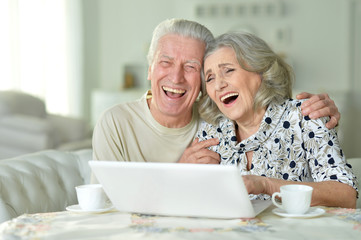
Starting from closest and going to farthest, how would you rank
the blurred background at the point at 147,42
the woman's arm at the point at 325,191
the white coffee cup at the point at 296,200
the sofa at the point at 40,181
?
the white coffee cup at the point at 296,200, the woman's arm at the point at 325,191, the sofa at the point at 40,181, the blurred background at the point at 147,42

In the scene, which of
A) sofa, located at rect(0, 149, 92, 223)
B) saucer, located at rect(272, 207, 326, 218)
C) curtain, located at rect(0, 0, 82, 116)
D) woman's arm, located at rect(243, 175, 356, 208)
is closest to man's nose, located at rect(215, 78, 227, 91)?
woman's arm, located at rect(243, 175, 356, 208)

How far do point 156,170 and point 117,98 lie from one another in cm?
564

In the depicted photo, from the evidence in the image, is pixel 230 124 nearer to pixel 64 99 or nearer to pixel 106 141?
pixel 106 141

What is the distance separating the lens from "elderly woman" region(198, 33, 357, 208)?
5.46 ft

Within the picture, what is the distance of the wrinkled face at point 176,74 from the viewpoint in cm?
192

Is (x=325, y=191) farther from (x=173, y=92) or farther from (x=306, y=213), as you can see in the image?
(x=173, y=92)

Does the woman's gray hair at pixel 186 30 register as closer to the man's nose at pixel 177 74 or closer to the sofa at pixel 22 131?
the man's nose at pixel 177 74

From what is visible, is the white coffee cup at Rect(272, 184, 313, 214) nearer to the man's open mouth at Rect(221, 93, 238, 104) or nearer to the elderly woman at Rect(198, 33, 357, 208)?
the elderly woman at Rect(198, 33, 357, 208)

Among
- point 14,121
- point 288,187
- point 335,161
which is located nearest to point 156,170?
point 288,187

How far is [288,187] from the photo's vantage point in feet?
4.23

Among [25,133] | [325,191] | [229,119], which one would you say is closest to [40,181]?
[229,119]

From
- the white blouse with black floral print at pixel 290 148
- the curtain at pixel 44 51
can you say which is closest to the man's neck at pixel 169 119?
the white blouse with black floral print at pixel 290 148

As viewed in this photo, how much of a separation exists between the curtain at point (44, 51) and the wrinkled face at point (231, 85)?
4155 mm

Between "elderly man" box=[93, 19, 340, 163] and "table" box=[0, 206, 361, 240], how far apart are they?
66cm
